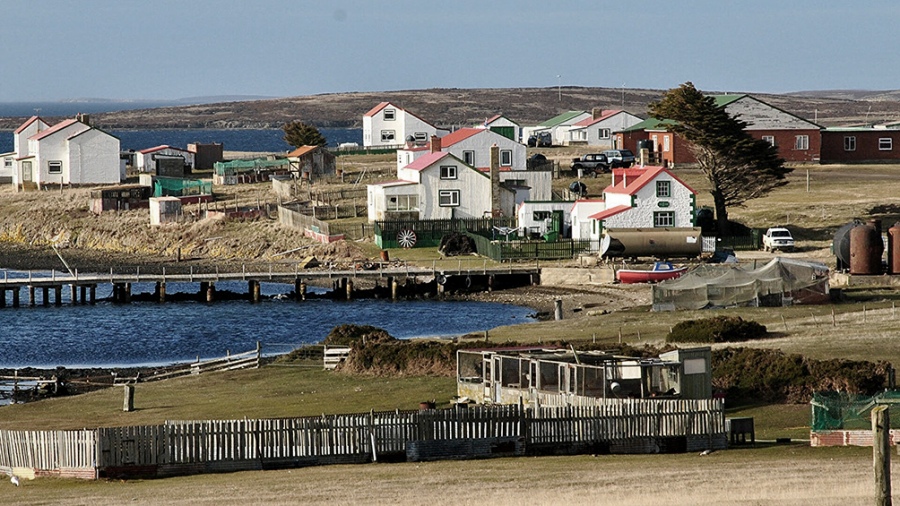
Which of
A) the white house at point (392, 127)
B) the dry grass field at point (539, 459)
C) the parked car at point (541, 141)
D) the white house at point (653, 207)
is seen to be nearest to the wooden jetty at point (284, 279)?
the dry grass field at point (539, 459)

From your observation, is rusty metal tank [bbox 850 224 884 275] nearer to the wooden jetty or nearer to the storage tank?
the storage tank

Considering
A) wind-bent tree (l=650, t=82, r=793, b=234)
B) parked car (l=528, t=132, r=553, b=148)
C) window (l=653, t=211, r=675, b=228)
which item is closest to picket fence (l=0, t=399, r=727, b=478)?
window (l=653, t=211, r=675, b=228)

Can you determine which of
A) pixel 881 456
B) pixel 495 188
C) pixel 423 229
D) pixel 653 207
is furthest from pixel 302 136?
pixel 881 456

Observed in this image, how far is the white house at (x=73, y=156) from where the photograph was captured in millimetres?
121375

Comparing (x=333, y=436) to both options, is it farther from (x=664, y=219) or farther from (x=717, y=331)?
(x=664, y=219)

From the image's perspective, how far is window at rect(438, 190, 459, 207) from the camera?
94.3 meters

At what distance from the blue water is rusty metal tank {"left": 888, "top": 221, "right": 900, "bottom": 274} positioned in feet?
52.4

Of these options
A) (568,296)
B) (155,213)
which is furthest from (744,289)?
(155,213)

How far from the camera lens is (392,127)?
14588 centimetres

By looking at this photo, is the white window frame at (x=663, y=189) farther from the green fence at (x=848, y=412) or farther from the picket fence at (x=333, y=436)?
the green fence at (x=848, y=412)

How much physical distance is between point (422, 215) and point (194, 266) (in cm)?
1401

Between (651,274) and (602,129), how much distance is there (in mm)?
69057

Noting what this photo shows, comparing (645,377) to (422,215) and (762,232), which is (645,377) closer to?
(762,232)

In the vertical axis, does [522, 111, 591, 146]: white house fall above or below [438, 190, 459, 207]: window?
above
